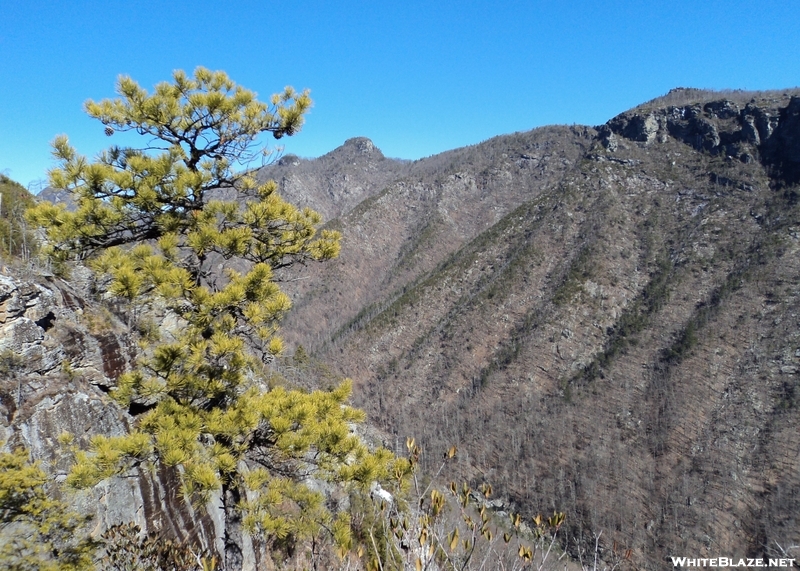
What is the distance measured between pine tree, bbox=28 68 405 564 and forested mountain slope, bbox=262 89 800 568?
1471 inches

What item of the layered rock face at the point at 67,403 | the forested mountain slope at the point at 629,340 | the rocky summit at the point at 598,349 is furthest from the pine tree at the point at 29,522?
the forested mountain slope at the point at 629,340

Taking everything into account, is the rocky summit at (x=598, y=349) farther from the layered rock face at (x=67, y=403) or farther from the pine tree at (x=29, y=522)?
the pine tree at (x=29, y=522)

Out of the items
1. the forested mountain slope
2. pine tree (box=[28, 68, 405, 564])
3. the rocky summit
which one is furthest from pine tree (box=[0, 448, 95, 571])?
the forested mountain slope

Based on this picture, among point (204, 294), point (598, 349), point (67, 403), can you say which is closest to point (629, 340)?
point (598, 349)

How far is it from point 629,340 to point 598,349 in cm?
496

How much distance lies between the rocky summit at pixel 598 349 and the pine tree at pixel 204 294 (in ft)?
4.76

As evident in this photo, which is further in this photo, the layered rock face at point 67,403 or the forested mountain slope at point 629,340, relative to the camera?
the forested mountain slope at point 629,340

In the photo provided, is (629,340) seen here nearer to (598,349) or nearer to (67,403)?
(598,349)

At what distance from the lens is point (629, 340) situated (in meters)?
70.5

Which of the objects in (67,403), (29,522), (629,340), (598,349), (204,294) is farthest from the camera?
(598,349)

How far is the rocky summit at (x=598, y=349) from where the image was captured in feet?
30.6

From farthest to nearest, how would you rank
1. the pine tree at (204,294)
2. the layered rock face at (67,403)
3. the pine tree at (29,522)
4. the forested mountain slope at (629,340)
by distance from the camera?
the forested mountain slope at (629,340) < the layered rock face at (67,403) < the pine tree at (29,522) < the pine tree at (204,294)

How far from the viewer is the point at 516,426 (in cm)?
6881

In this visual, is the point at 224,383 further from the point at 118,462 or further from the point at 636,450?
the point at 636,450
